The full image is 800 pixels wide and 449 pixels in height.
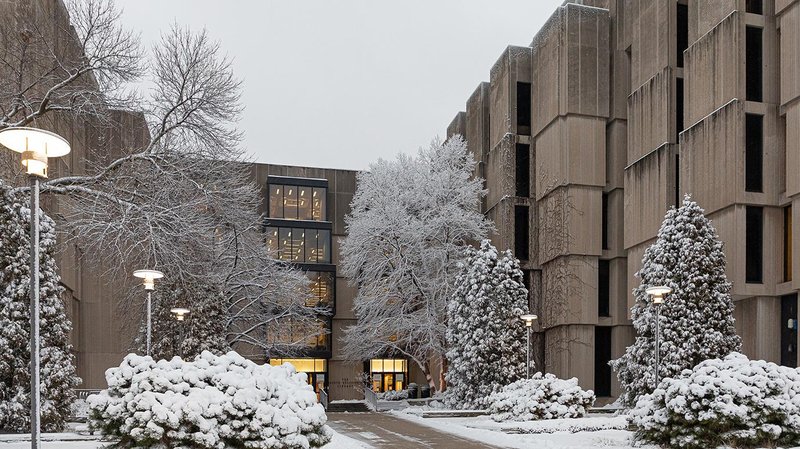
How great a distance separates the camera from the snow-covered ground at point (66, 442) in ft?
46.5

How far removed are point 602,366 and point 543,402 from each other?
531 inches

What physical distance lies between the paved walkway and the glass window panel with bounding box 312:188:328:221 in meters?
23.7

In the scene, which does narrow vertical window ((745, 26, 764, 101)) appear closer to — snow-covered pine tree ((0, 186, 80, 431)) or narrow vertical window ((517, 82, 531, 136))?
narrow vertical window ((517, 82, 531, 136))

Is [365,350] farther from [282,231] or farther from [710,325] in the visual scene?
[710,325]

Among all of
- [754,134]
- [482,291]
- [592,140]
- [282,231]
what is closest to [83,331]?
[282,231]

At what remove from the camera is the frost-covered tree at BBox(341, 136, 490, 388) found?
35.4 metres

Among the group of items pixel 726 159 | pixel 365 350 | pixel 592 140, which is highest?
pixel 592 140

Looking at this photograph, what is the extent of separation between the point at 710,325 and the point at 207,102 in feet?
55.3

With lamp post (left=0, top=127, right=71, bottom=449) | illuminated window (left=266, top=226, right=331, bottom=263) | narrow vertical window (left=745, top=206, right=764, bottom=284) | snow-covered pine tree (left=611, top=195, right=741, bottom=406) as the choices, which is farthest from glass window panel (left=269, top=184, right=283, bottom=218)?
lamp post (left=0, top=127, right=71, bottom=449)

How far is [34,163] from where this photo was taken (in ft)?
26.8

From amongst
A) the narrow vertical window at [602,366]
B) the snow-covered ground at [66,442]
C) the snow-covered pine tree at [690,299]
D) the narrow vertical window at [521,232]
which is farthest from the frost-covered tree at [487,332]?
the snow-covered ground at [66,442]

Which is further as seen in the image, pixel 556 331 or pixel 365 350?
pixel 365 350

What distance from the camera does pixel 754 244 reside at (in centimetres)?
2550

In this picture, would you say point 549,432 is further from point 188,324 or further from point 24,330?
point 188,324
